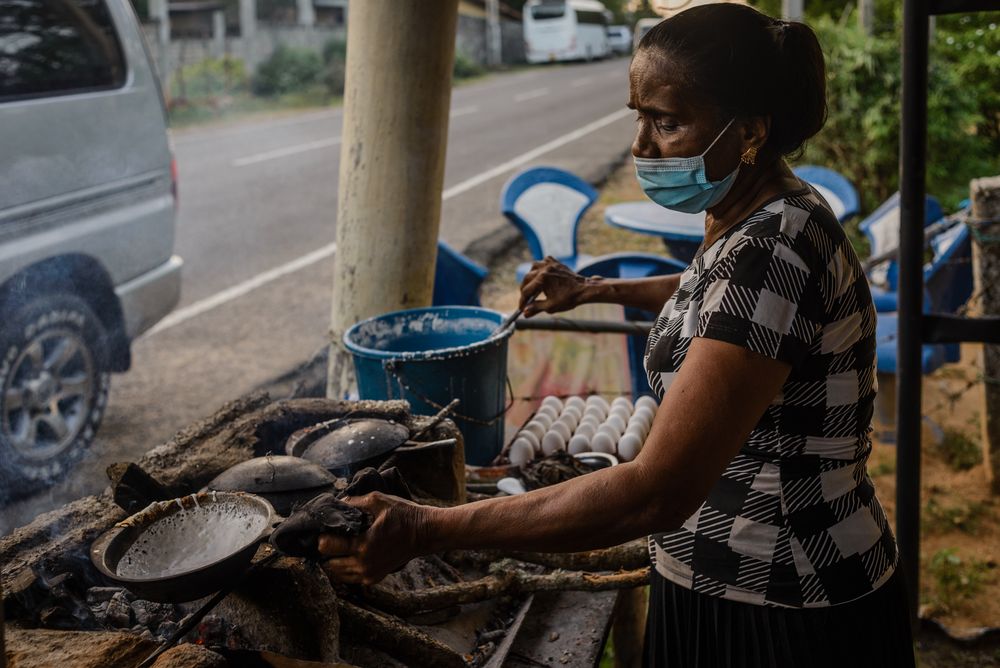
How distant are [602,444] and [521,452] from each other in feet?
1.17

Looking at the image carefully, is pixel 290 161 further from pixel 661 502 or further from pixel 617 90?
pixel 617 90

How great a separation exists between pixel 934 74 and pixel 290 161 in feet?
30.9

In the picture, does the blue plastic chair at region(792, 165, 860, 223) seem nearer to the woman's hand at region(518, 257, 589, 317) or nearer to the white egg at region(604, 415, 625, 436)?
the white egg at region(604, 415, 625, 436)

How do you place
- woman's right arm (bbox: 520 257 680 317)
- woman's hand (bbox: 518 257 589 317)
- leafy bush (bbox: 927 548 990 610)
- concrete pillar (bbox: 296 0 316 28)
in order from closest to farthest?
woman's right arm (bbox: 520 257 680 317) → woman's hand (bbox: 518 257 589 317) → leafy bush (bbox: 927 548 990 610) → concrete pillar (bbox: 296 0 316 28)

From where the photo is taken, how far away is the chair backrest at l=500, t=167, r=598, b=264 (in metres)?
7.40

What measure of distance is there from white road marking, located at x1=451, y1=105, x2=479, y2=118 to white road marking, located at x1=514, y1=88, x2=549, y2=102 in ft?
8.05

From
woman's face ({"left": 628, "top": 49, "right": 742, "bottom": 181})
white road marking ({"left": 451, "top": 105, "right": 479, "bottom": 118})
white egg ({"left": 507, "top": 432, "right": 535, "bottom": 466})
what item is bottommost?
white egg ({"left": 507, "top": 432, "right": 535, "bottom": 466})

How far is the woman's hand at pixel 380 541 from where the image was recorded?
1.67m

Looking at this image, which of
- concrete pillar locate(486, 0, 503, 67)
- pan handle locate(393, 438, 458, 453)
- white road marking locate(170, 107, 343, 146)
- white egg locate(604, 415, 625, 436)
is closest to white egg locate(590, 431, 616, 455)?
white egg locate(604, 415, 625, 436)

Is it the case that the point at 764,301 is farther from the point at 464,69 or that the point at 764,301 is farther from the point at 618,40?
the point at 618,40

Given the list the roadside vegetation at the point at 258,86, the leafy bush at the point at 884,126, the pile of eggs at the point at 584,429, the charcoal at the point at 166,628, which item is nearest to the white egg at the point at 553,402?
the pile of eggs at the point at 584,429

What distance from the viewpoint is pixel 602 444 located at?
3.94 meters

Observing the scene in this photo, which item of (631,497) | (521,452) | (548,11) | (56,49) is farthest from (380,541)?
(548,11)

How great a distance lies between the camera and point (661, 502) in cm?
159
